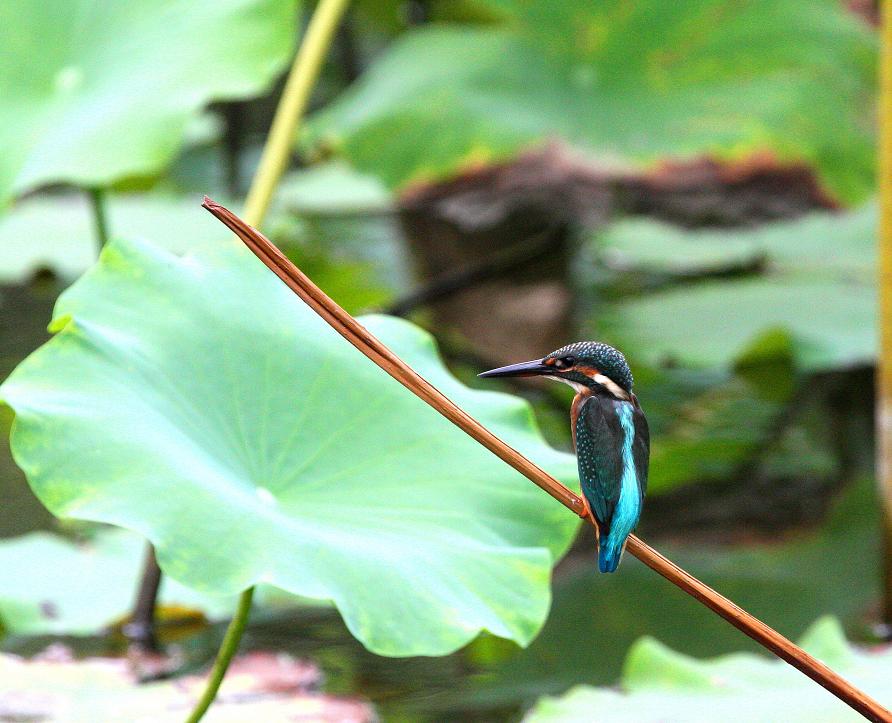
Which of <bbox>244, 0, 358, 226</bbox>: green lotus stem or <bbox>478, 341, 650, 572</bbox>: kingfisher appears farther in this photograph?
<bbox>244, 0, 358, 226</bbox>: green lotus stem

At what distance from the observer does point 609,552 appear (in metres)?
0.82

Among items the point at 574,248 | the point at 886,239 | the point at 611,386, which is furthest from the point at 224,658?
the point at 574,248

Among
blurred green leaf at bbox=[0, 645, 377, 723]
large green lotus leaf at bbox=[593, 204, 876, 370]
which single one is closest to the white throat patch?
blurred green leaf at bbox=[0, 645, 377, 723]

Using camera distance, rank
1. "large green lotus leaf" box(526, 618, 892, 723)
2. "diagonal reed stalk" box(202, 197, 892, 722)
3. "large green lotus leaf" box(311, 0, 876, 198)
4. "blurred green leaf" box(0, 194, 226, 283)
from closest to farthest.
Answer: "diagonal reed stalk" box(202, 197, 892, 722) < "large green lotus leaf" box(526, 618, 892, 723) < "large green lotus leaf" box(311, 0, 876, 198) < "blurred green leaf" box(0, 194, 226, 283)

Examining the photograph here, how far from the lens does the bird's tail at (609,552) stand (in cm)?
81

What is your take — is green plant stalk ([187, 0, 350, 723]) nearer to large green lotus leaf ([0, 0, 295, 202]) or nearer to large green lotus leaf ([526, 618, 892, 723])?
large green lotus leaf ([0, 0, 295, 202])

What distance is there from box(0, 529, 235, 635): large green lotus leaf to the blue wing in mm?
828

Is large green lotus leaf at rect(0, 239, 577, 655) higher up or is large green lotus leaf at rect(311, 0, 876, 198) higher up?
large green lotus leaf at rect(0, 239, 577, 655)

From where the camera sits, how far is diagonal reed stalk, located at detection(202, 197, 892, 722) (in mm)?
626

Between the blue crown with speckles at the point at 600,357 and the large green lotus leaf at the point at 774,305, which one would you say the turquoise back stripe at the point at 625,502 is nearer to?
the blue crown with speckles at the point at 600,357

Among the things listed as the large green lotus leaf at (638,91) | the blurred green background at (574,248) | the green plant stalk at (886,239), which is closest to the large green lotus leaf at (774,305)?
the blurred green background at (574,248)

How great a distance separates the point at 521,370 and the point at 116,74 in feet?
4.28

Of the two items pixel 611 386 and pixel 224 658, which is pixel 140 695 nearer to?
pixel 224 658

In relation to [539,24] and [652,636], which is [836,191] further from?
[652,636]
